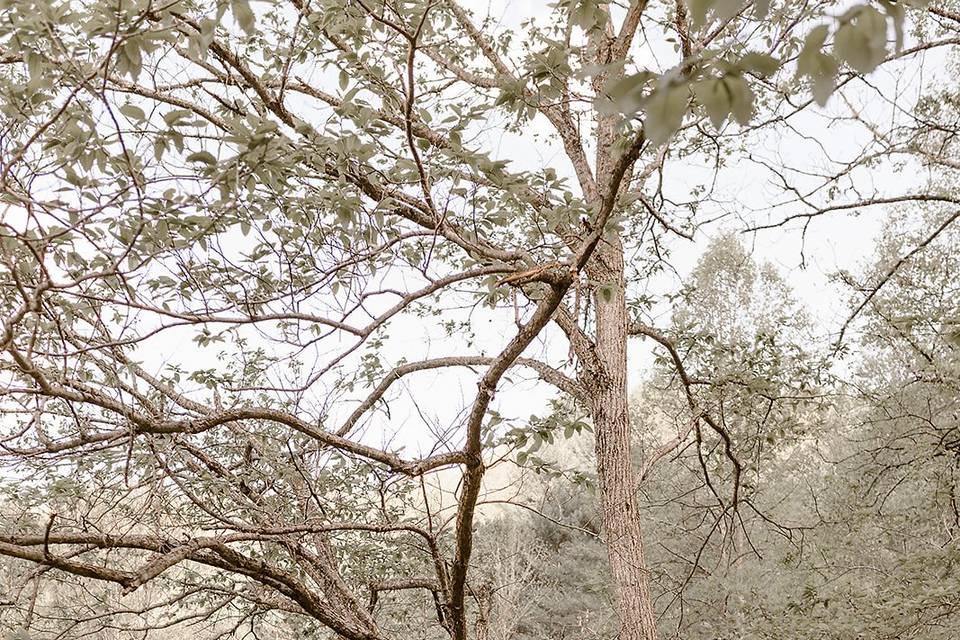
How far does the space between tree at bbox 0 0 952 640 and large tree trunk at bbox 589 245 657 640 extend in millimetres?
34

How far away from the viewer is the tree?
1780 mm

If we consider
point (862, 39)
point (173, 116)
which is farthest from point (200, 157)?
point (862, 39)

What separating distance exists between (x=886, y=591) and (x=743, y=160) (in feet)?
13.9

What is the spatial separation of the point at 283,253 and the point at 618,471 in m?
2.96

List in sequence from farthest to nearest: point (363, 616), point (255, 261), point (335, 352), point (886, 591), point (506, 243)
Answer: point (886, 591), point (506, 243), point (363, 616), point (335, 352), point (255, 261)

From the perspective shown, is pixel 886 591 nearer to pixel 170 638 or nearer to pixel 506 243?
pixel 506 243

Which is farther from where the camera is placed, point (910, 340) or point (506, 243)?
point (910, 340)

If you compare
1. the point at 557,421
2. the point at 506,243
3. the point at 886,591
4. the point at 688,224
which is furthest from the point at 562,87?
the point at 886,591

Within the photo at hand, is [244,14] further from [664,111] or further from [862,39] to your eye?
[862,39]

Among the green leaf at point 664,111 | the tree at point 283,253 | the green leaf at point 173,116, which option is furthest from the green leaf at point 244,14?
the green leaf at point 664,111

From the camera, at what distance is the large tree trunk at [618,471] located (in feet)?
15.0

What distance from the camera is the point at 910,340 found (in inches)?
196

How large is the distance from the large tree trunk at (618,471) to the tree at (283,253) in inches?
1.3

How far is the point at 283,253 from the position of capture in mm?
2574
